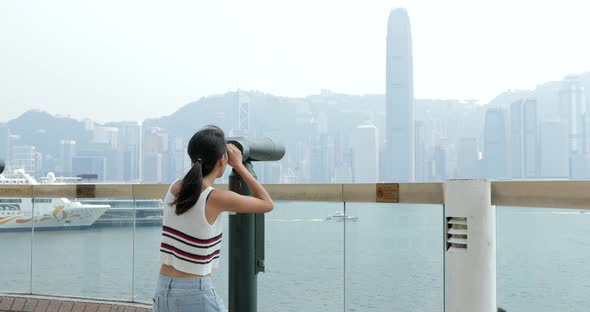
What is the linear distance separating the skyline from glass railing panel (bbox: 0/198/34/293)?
89207 mm

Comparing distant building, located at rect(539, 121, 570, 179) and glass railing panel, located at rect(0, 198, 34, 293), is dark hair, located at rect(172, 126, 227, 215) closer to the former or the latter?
glass railing panel, located at rect(0, 198, 34, 293)

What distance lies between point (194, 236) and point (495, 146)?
226ft

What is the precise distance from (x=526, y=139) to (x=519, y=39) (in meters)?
59.6

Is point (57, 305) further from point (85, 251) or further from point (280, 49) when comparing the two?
point (280, 49)

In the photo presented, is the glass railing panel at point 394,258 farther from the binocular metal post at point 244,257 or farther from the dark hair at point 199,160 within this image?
the dark hair at point 199,160

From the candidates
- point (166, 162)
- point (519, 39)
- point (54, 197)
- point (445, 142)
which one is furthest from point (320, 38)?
point (54, 197)

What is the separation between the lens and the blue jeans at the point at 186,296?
1.89 m

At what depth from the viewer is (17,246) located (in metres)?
4.73

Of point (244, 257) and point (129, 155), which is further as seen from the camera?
point (129, 155)

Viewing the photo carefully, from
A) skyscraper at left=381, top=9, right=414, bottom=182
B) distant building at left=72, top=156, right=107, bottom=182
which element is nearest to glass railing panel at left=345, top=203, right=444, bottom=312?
skyscraper at left=381, top=9, right=414, bottom=182

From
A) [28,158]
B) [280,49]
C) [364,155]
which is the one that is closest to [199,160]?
[364,155]

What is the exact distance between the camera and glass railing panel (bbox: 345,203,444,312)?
116 inches

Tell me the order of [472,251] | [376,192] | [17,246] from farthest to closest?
[17,246], [376,192], [472,251]

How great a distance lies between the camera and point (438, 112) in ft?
267
